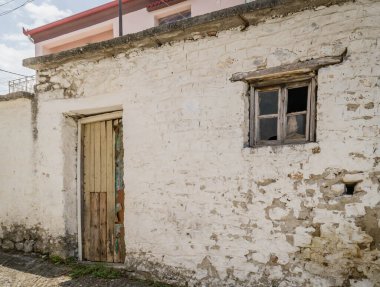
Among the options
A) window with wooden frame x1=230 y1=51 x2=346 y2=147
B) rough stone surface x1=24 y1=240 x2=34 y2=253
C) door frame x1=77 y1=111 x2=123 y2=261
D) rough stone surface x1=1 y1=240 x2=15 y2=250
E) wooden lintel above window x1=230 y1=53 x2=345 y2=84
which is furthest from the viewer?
rough stone surface x1=1 y1=240 x2=15 y2=250

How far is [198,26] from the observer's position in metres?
3.92

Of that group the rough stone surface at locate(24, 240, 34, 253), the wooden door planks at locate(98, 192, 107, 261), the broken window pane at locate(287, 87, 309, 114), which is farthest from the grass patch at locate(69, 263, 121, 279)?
the broken window pane at locate(287, 87, 309, 114)

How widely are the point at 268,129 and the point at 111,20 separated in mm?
10200

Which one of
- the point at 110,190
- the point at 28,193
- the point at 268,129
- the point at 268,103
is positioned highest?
the point at 268,103

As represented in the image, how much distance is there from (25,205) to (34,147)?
106cm

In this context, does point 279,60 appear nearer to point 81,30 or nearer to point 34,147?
point 34,147

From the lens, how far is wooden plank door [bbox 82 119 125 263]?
4.97m

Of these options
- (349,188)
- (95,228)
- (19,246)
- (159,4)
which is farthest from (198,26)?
(159,4)

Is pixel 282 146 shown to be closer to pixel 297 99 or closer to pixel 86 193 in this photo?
pixel 297 99

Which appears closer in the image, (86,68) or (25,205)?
(86,68)

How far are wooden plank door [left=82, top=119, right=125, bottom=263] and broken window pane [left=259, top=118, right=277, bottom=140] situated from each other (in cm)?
234

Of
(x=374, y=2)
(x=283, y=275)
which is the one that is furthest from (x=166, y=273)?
(x=374, y=2)

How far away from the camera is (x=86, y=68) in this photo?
4977 millimetres

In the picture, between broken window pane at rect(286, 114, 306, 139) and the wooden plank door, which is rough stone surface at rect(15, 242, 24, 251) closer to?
the wooden plank door
